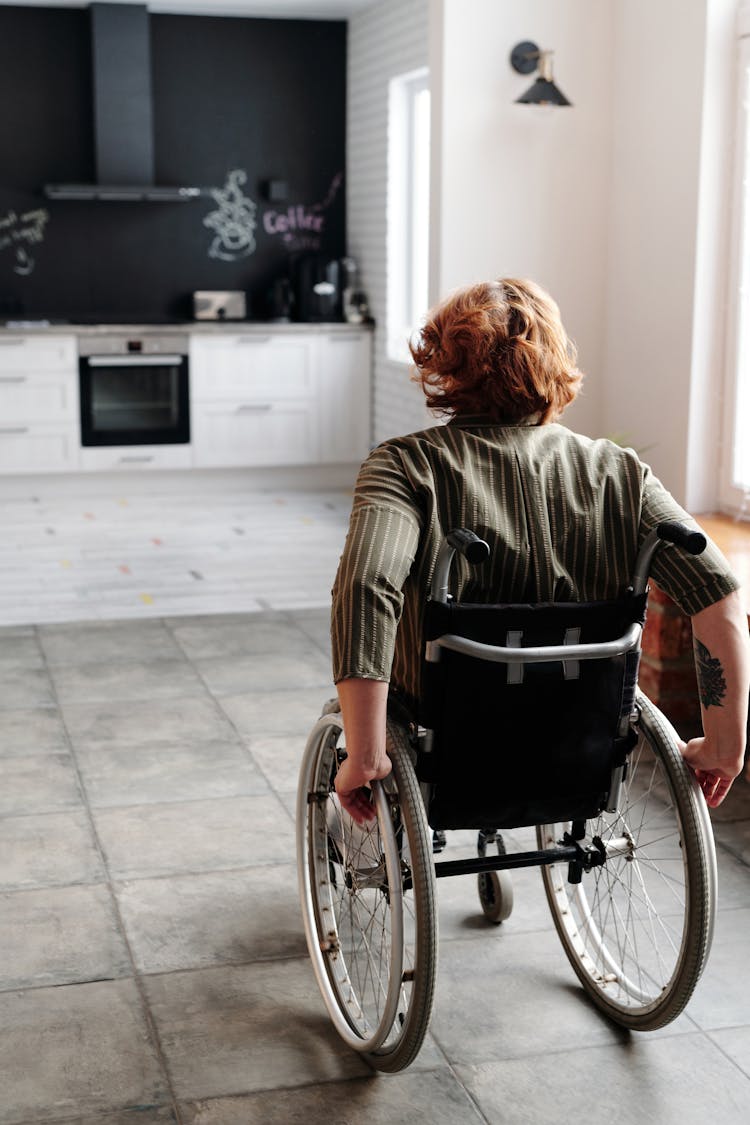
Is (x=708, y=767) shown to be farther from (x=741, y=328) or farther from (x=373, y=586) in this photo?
(x=741, y=328)

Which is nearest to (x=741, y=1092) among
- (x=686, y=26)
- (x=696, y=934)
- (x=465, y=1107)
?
(x=696, y=934)

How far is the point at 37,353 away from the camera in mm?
7117

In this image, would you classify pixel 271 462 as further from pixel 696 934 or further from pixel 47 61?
pixel 696 934

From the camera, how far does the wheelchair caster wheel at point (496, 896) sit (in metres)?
2.58

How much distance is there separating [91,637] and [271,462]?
315 cm

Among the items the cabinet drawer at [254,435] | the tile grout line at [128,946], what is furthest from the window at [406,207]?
the tile grout line at [128,946]

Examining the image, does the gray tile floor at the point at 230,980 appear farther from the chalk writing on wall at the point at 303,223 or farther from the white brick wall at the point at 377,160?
the chalk writing on wall at the point at 303,223

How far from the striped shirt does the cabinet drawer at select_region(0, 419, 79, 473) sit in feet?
18.3

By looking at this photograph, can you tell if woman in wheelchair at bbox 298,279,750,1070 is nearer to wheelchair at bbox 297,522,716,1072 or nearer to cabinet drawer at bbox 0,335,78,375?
wheelchair at bbox 297,522,716,1072

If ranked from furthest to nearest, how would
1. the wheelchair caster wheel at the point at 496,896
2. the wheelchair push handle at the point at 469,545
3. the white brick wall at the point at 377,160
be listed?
the white brick wall at the point at 377,160 → the wheelchair caster wheel at the point at 496,896 → the wheelchair push handle at the point at 469,545

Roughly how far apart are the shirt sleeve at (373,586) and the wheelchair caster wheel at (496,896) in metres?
0.89

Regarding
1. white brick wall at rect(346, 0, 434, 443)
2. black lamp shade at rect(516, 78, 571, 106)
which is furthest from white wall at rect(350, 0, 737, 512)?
white brick wall at rect(346, 0, 434, 443)

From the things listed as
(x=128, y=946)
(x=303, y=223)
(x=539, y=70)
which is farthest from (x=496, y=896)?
(x=303, y=223)

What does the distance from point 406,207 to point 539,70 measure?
2408 mm
